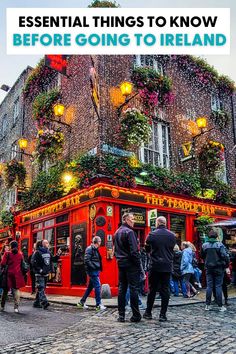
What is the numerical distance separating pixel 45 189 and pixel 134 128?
504 centimetres

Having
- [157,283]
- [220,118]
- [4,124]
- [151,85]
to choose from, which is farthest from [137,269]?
[4,124]

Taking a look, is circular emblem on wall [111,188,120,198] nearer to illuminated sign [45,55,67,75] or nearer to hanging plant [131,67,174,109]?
hanging plant [131,67,174,109]

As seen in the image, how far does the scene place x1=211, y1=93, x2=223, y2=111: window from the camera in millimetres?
19094

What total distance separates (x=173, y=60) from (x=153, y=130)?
4410mm

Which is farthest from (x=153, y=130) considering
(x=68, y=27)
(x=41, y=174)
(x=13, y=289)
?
(x=13, y=289)

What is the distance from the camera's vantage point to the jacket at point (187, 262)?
11163 mm

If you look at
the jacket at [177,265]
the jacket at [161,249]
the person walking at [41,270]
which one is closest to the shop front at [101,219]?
the jacket at [177,265]

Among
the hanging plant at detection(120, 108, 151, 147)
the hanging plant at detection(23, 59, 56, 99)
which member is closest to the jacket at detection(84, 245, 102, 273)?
the hanging plant at detection(120, 108, 151, 147)

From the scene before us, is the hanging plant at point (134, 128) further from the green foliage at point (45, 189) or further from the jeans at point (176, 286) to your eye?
the jeans at point (176, 286)

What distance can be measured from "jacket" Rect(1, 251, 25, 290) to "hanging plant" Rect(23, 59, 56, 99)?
11.1 m

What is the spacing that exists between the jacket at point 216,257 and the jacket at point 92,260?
2.62m

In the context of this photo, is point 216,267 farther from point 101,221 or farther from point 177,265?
point 101,221

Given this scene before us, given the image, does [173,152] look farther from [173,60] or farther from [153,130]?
[173,60]

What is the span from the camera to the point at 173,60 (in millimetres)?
17844
